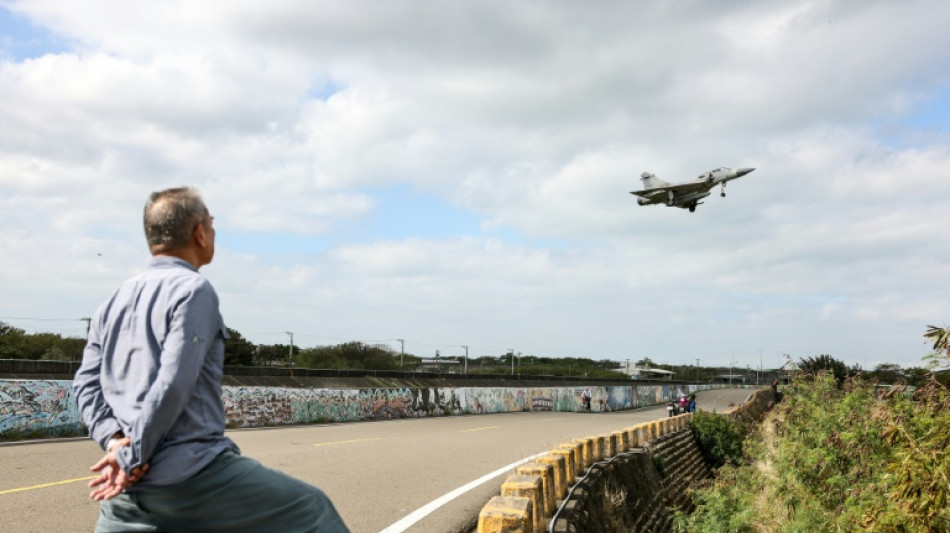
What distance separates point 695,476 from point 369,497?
749 inches

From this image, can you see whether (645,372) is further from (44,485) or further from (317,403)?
(44,485)

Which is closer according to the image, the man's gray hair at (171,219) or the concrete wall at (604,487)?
the man's gray hair at (171,219)

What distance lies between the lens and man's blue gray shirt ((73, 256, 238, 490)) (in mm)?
2518

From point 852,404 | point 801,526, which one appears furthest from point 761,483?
point 801,526

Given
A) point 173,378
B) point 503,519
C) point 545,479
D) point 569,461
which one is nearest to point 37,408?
point 569,461

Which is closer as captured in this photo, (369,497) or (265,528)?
(265,528)

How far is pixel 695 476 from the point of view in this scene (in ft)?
86.8

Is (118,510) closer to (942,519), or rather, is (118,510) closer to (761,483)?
(942,519)

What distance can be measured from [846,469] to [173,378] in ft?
57.5

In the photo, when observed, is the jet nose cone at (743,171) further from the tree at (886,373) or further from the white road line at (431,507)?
the white road line at (431,507)

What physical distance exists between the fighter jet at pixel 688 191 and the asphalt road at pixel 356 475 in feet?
76.0

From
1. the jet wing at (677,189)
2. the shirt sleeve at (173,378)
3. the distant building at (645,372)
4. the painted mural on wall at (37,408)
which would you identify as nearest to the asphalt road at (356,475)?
the painted mural on wall at (37,408)

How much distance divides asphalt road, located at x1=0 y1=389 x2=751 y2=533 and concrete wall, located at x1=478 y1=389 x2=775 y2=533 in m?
1.05

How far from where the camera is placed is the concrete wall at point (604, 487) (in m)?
6.52
